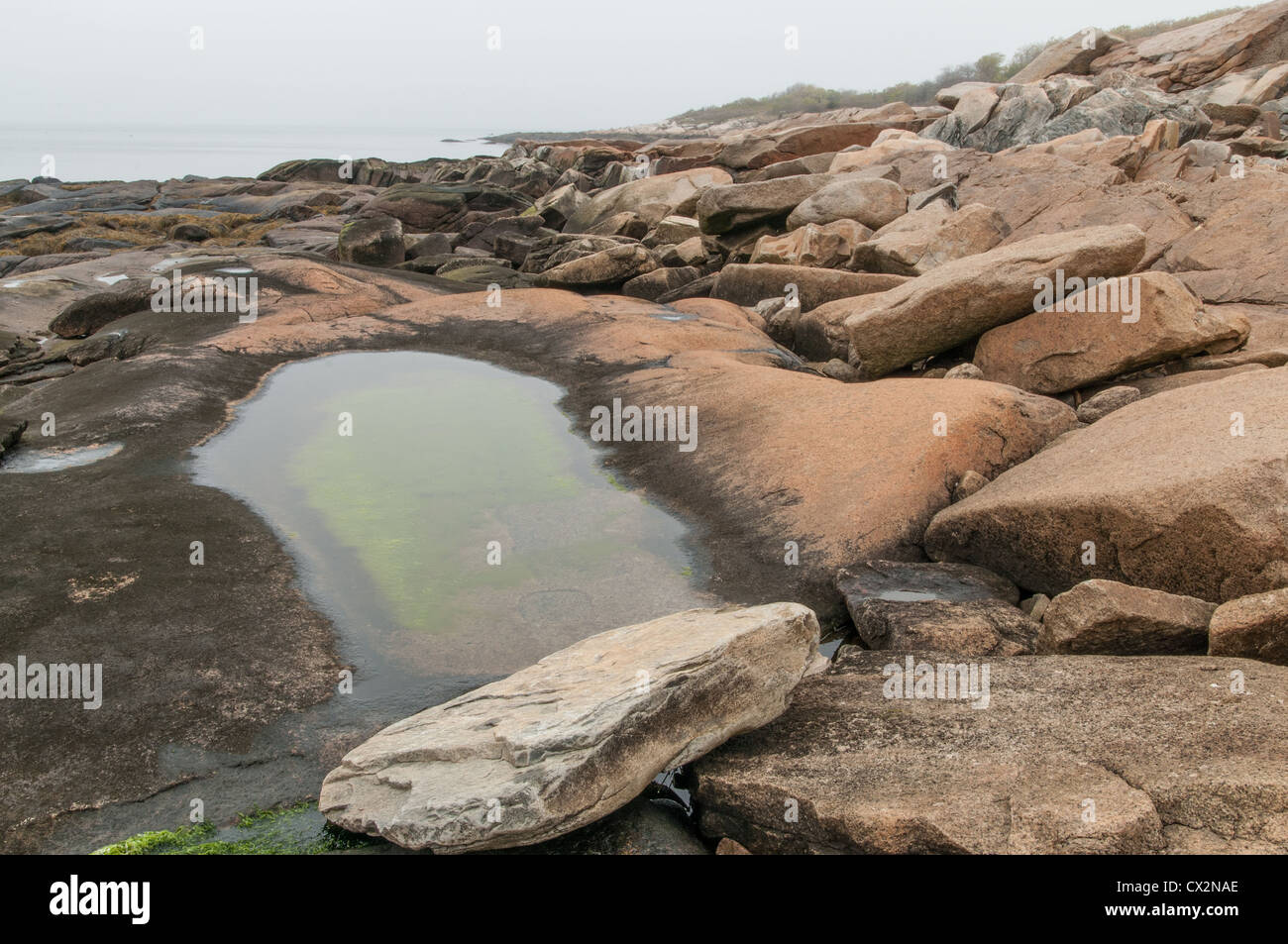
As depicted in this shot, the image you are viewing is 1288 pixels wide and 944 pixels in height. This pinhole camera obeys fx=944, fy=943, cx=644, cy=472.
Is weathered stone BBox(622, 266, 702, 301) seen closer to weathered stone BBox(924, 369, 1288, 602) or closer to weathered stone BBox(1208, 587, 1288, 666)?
weathered stone BBox(924, 369, 1288, 602)

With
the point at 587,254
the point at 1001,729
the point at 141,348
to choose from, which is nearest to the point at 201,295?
the point at 141,348

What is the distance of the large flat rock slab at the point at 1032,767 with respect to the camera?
3.63 metres

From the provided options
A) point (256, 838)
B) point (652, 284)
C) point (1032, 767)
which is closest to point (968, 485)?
point (1032, 767)

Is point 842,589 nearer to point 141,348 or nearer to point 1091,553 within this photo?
point 1091,553

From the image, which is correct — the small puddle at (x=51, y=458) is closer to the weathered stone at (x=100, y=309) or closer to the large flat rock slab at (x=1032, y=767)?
the weathered stone at (x=100, y=309)

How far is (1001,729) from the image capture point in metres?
4.39

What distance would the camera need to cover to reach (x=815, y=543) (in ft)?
24.0

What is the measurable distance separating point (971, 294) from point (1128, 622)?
5336 mm

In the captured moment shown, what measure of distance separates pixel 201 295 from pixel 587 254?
251 inches

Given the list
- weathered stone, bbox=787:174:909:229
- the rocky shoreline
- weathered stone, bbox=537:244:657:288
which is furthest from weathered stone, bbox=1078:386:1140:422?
weathered stone, bbox=537:244:657:288

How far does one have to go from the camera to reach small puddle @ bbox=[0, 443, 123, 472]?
28.4 feet

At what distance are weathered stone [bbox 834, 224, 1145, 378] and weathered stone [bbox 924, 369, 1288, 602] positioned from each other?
2.47 meters

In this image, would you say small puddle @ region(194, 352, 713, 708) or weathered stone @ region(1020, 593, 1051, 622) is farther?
small puddle @ region(194, 352, 713, 708)
